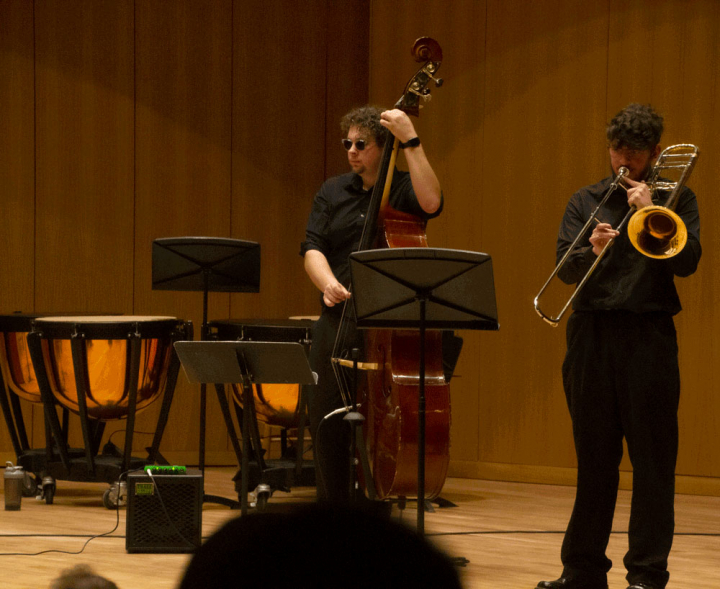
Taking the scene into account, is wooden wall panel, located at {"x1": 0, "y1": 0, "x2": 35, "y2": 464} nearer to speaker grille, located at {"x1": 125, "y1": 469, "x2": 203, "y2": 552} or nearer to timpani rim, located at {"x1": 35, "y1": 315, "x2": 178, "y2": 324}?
timpani rim, located at {"x1": 35, "y1": 315, "x2": 178, "y2": 324}

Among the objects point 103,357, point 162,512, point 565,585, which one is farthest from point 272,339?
point 565,585

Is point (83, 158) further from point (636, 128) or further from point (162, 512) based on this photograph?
point (636, 128)

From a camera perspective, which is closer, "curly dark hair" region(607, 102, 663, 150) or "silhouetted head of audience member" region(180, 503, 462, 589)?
"silhouetted head of audience member" region(180, 503, 462, 589)

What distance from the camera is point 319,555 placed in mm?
691

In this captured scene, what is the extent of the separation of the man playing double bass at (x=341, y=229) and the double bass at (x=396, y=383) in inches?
3.0

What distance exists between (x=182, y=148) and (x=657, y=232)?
369 cm

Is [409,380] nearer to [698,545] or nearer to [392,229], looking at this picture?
[392,229]

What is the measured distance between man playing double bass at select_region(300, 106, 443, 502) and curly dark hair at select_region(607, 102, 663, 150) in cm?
61

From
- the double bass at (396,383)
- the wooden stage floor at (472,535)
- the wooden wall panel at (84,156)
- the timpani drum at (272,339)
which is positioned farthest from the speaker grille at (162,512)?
the wooden wall panel at (84,156)

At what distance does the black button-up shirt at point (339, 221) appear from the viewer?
3.62m

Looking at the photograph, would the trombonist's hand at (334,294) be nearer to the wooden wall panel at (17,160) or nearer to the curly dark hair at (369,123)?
the curly dark hair at (369,123)

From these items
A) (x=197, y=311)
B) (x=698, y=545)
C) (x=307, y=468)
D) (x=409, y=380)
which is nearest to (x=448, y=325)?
(x=409, y=380)

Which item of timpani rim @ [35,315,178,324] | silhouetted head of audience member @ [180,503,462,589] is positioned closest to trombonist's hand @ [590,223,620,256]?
silhouetted head of audience member @ [180,503,462,589]

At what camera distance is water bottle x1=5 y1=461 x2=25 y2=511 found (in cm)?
460
